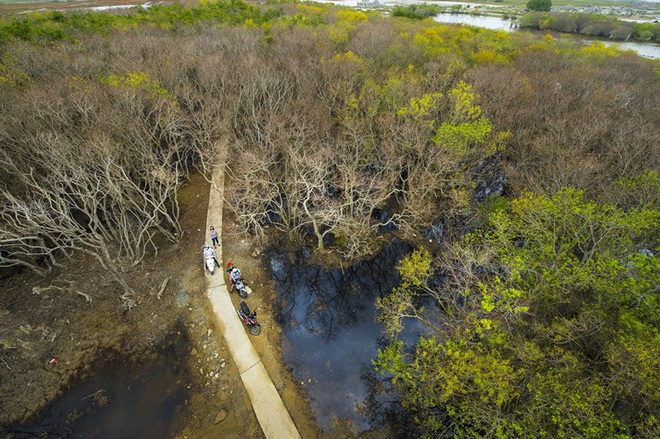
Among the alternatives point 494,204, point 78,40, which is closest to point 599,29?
point 494,204

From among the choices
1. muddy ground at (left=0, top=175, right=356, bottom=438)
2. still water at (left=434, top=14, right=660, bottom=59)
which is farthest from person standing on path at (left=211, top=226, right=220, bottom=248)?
still water at (left=434, top=14, right=660, bottom=59)

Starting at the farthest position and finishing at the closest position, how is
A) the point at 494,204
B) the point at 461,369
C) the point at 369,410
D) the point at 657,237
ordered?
the point at 494,204 < the point at 369,410 < the point at 657,237 < the point at 461,369

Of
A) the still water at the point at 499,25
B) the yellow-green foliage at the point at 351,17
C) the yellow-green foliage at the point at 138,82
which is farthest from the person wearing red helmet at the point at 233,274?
the still water at the point at 499,25

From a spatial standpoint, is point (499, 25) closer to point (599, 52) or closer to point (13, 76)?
point (599, 52)

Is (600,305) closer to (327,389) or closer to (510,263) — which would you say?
(510,263)

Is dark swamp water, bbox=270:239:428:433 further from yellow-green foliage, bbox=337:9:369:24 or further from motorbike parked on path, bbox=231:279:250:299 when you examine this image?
yellow-green foliage, bbox=337:9:369:24

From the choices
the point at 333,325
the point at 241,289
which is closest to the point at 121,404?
the point at 241,289
